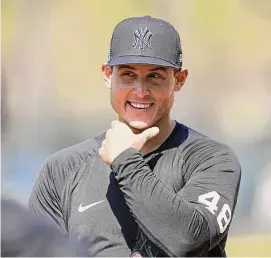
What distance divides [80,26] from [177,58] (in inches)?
113

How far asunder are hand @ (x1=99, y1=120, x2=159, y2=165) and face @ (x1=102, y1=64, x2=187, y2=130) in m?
0.08

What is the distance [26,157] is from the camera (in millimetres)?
4512

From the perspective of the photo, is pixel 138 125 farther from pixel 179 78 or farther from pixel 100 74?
pixel 100 74

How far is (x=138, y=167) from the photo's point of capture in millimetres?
1693

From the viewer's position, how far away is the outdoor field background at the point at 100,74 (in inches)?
178

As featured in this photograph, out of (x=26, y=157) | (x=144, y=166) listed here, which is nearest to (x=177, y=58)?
(x=144, y=166)

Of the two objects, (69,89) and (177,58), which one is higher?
(177,58)

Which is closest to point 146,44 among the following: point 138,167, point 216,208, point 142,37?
point 142,37

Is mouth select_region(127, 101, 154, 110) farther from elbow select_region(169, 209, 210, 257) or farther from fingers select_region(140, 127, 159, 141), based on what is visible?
elbow select_region(169, 209, 210, 257)

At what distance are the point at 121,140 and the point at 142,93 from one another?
7.1 inches

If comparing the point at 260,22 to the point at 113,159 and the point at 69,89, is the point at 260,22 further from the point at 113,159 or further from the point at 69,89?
the point at 113,159

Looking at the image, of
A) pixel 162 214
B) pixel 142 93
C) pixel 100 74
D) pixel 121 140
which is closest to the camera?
pixel 162 214

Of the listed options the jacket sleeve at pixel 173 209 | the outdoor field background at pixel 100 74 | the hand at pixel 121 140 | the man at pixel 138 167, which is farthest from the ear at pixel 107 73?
the outdoor field background at pixel 100 74

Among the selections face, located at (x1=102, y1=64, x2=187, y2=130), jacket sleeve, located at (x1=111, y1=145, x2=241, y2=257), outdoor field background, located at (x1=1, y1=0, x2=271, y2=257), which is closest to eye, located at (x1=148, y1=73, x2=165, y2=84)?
face, located at (x1=102, y1=64, x2=187, y2=130)
